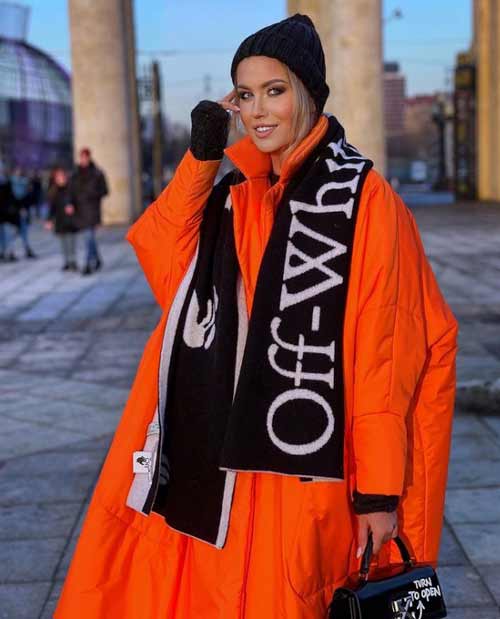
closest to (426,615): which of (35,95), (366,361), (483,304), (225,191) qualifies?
(366,361)

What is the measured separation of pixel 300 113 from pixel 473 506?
2612mm

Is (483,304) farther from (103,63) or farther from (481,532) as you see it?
(103,63)

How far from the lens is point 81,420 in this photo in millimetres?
6172

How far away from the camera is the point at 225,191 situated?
248 cm

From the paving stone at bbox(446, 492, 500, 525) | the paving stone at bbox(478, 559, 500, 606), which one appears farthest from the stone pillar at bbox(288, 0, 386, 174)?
the paving stone at bbox(478, 559, 500, 606)

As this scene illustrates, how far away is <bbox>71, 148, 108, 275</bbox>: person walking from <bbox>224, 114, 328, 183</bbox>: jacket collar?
1212cm

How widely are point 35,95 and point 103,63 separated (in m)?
59.0

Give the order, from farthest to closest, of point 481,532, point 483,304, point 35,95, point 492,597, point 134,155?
1. point 35,95
2. point 134,155
3. point 483,304
4. point 481,532
5. point 492,597

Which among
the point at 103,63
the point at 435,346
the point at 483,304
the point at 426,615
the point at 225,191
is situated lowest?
the point at 483,304

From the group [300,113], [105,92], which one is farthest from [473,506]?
[105,92]

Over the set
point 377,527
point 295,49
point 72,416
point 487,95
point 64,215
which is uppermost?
point 487,95

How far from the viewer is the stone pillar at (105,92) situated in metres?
25.9

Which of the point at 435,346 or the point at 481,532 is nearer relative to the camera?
the point at 435,346

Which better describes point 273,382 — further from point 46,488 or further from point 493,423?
point 493,423
